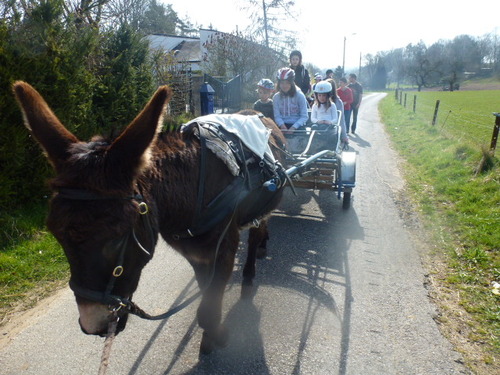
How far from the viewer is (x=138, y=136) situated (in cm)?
166

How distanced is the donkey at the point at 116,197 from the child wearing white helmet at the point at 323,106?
443 cm

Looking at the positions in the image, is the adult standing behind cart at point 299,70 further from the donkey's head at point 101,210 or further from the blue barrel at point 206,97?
the donkey's head at point 101,210

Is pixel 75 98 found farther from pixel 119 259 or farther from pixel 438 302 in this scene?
pixel 438 302

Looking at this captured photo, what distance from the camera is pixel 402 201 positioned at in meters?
6.16

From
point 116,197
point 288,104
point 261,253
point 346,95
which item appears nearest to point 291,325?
point 261,253

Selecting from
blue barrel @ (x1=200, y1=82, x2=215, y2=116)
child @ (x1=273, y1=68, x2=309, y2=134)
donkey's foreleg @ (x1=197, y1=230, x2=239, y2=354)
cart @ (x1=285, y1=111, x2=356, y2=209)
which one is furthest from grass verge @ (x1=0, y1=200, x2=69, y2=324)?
blue barrel @ (x1=200, y1=82, x2=215, y2=116)

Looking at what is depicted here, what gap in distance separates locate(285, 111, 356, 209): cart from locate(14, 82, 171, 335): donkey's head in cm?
262

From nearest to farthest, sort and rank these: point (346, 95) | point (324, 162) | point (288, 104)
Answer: point (324, 162)
point (288, 104)
point (346, 95)

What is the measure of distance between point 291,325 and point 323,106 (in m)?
4.52

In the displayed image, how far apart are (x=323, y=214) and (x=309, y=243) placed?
44.7 inches

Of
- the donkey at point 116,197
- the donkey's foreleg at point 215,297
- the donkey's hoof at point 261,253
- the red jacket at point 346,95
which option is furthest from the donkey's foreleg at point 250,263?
the red jacket at point 346,95

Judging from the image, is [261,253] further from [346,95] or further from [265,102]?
[346,95]

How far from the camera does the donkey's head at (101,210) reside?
1.61m

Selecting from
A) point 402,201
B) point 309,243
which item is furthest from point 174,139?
point 402,201
